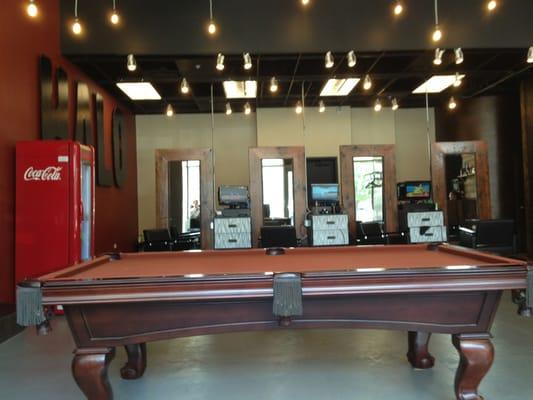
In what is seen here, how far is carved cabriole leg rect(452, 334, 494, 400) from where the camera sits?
8.00ft

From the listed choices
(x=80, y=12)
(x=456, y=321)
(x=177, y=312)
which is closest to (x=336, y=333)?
(x=456, y=321)

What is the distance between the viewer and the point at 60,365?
3.61 metres

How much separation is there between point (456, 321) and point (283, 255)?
51.4 inches

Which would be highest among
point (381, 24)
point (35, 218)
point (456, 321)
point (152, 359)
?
point (381, 24)

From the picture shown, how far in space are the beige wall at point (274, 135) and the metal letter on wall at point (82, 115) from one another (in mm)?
3081

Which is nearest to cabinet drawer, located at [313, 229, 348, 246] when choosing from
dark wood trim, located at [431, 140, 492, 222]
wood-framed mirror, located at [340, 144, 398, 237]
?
wood-framed mirror, located at [340, 144, 398, 237]

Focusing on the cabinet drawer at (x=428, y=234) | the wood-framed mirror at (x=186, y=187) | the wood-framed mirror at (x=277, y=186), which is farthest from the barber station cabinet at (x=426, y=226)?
the wood-framed mirror at (x=186, y=187)

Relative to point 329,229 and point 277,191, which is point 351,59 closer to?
point 329,229

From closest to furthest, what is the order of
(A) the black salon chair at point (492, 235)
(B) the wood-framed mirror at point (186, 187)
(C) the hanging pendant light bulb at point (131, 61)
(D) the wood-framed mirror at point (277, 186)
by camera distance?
1. (C) the hanging pendant light bulb at point (131, 61)
2. (A) the black salon chair at point (492, 235)
3. (D) the wood-framed mirror at point (277, 186)
4. (B) the wood-framed mirror at point (186, 187)

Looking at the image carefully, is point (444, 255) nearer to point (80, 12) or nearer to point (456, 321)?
point (456, 321)

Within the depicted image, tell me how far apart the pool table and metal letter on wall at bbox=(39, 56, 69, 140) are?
143 inches

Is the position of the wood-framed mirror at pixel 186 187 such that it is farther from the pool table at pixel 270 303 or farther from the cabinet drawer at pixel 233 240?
the pool table at pixel 270 303

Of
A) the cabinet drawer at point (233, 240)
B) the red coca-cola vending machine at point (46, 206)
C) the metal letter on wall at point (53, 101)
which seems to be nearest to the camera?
the red coca-cola vending machine at point (46, 206)

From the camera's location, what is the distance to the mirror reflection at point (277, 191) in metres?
8.28
